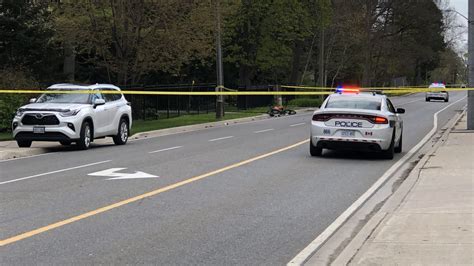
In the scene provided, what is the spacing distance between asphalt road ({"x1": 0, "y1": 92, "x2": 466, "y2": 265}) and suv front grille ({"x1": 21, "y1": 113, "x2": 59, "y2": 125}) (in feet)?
3.15

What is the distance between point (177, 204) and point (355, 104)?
7.14 m

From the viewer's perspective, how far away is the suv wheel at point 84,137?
671 inches

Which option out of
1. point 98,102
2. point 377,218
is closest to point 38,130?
point 98,102

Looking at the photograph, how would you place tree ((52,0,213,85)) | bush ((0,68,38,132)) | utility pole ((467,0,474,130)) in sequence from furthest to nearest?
tree ((52,0,213,85))
bush ((0,68,38,132))
utility pole ((467,0,474,130))

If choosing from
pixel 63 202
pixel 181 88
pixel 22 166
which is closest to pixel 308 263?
pixel 63 202

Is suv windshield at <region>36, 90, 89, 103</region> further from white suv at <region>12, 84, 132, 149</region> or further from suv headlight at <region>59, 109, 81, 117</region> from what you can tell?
suv headlight at <region>59, 109, 81, 117</region>

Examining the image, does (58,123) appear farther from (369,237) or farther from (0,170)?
(369,237)

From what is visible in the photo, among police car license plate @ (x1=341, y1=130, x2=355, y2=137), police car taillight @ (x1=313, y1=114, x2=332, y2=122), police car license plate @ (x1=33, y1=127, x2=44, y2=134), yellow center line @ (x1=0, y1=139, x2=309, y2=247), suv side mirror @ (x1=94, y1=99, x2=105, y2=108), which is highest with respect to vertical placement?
suv side mirror @ (x1=94, y1=99, x2=105, y2=108)

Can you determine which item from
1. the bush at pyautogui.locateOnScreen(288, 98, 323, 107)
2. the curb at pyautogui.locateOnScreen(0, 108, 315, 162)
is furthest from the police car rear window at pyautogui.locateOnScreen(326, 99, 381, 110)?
the bush at pyautogui.locateOnScreen(288, 98, 323, 107)

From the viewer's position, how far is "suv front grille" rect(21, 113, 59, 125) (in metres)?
16.5

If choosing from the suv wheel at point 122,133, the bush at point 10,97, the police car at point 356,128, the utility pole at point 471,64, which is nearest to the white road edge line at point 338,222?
the police car at point 356,128

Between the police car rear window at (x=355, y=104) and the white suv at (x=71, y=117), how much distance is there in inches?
266

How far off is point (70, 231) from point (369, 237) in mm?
3470

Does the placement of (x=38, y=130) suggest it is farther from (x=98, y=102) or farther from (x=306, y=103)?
(x=306, y=103)
